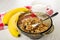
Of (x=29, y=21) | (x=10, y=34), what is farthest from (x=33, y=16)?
(x=10, y=34)

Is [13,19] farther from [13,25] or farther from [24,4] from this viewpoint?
[24,4]

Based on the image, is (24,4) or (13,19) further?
(24,4)

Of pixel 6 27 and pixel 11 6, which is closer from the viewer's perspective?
pixel 6 27

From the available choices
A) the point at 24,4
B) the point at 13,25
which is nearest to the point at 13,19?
the point at 13,25

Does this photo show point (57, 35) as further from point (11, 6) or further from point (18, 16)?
point (11, 6)

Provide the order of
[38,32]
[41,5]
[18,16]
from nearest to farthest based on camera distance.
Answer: [38,32] → [18,16] → [41,5]
